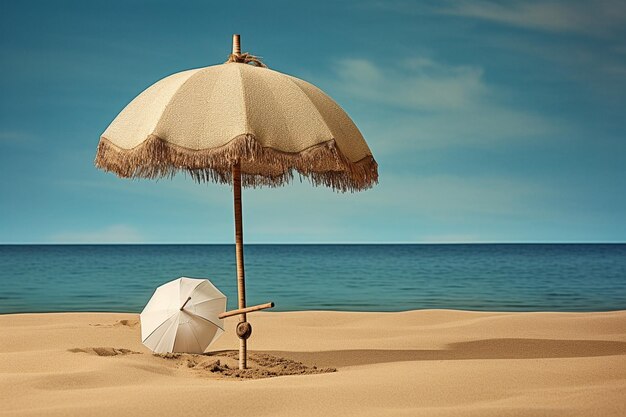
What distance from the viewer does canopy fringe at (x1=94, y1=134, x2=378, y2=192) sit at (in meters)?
5.33

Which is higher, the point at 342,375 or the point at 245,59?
the point at 245,59

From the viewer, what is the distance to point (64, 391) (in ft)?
15.6

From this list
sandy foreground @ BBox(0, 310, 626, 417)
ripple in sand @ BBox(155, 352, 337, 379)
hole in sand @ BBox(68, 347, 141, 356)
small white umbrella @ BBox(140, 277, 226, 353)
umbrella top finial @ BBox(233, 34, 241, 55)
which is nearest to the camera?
sandy foreground @ BBox(0, 310, 626, 417)

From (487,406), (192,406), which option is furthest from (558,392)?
(192,406)

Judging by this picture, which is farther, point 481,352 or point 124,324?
point 124,324

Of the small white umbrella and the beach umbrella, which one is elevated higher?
the beach umbrella

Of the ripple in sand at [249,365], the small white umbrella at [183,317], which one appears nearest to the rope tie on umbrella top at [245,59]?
the small white umbrella at [183,317]

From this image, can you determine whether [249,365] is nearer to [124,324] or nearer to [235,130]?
[235,130]

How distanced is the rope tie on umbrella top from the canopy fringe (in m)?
0.91

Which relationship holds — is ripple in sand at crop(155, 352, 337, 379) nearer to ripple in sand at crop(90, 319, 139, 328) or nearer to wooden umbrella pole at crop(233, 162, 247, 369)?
wooden umbrella pole at crop(233, 162, 247, 369)

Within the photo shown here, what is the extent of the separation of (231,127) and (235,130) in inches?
2.0

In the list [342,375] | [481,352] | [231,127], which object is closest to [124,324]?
[481,352]

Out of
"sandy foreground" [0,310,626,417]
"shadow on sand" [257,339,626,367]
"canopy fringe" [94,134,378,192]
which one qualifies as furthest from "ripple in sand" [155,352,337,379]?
"canopy fringe" [94,134,378,192]

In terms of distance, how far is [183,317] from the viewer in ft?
21.3
